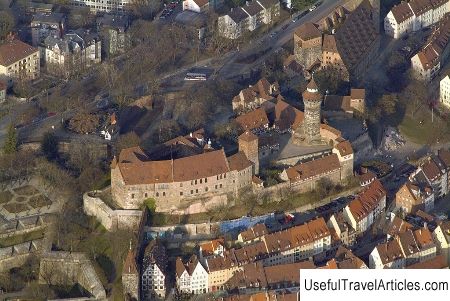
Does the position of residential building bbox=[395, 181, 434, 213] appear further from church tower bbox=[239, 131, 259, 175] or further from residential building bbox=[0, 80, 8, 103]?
residential building bbox=[0, 80, 8, 103]

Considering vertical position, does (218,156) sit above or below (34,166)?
above

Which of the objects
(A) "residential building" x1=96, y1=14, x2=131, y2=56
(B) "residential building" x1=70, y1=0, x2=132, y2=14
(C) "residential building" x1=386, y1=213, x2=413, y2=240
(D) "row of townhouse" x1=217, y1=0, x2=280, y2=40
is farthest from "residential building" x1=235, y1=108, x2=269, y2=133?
(B) "residential building" x1=70, y1=0, x2=132, y2=14

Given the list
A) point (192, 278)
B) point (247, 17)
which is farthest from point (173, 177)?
point (247, 17)

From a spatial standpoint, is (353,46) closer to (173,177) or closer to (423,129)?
(423,129)

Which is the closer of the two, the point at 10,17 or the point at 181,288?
the point at 181,288

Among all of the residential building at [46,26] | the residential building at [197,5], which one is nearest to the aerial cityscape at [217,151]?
the residential building at [46,26]

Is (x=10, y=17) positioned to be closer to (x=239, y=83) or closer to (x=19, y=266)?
(x=239, y=83)

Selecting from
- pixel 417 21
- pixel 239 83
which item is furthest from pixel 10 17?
pixel 417 21

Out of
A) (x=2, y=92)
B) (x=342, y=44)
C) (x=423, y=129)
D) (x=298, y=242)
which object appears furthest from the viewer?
(x=342, y=44)
